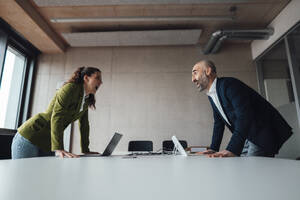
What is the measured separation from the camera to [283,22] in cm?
362

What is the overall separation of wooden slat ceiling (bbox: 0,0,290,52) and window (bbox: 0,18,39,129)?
865 millimetres

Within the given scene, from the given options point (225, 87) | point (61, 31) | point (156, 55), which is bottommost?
point (225, 87)

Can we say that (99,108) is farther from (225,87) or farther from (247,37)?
(247,37)

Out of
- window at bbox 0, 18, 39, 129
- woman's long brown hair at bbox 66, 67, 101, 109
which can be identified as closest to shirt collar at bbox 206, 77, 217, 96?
woman's long brown hair at bbox 66, 67, 101, 109

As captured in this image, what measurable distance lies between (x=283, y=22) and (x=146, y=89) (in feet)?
10.6

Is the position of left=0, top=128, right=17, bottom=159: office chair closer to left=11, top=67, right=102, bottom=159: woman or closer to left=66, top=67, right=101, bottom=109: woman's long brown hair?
left=11, top=67, right=102, bottom=159: woman

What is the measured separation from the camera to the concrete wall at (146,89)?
434 cm

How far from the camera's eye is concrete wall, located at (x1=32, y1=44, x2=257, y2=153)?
14.3 ft

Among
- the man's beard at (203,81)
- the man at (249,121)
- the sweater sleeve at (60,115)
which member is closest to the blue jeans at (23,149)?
the sweater sleeve at (60,115)

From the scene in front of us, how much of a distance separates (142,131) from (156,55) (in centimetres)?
205

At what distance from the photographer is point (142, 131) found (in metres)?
4.35

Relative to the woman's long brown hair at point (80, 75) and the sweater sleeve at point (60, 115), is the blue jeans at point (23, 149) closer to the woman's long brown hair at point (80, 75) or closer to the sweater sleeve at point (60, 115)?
the sweater sleeve at point (60, 115)

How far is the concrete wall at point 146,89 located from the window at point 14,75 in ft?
0.76

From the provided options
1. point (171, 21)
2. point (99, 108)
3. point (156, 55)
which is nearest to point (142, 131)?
point (99, 108)
